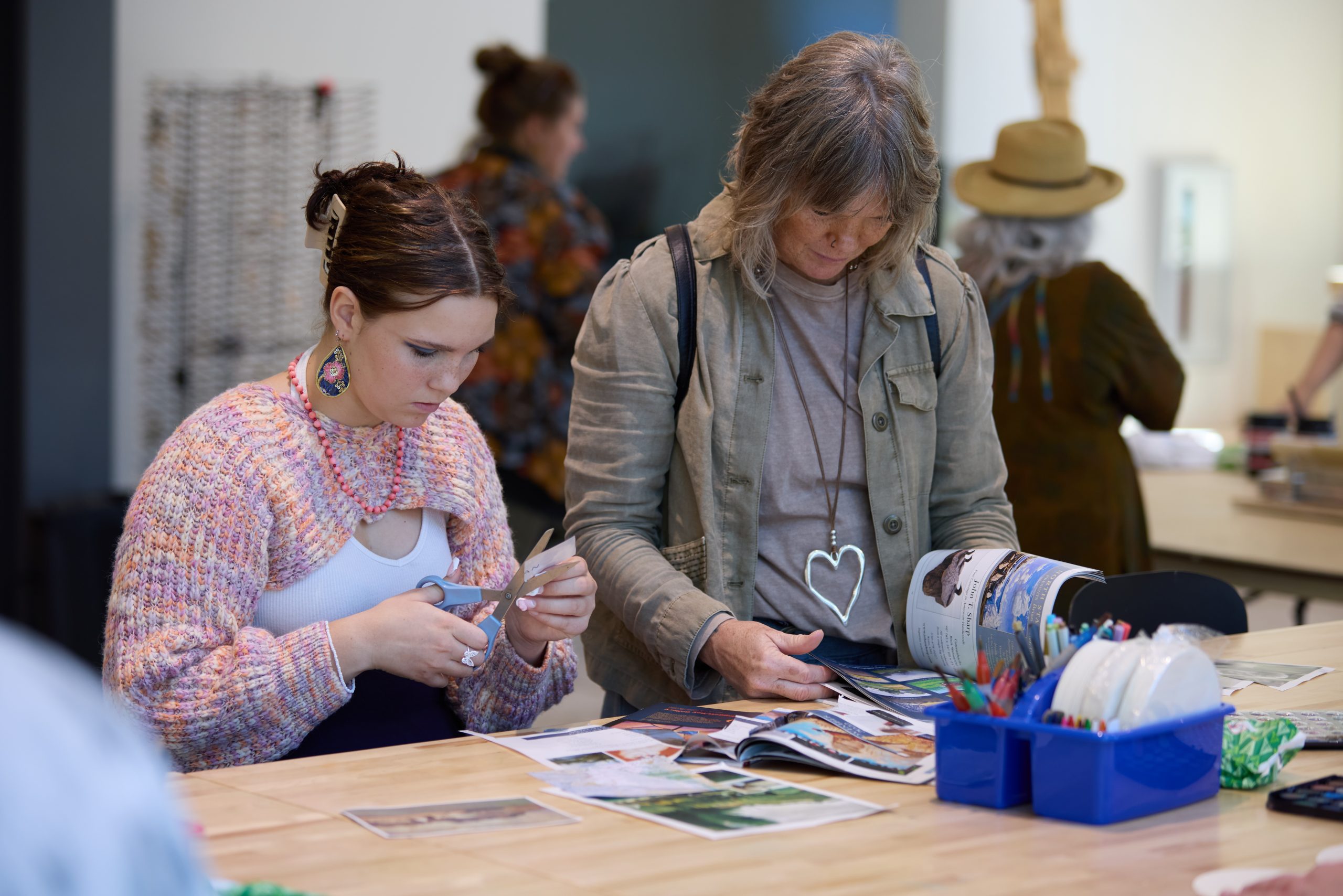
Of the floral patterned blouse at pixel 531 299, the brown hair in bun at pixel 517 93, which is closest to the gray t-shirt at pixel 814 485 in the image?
the floral patterned blouse at pixel 531 299

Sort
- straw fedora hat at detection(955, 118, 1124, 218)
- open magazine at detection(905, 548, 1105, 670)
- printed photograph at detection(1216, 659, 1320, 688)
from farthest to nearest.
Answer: straw fedora hat at detection(955, 118, 1124, 218) < printed photograph at detection(1216, 659, 1320, 688) < open magazine at detection(905, 548, 1105, 670)

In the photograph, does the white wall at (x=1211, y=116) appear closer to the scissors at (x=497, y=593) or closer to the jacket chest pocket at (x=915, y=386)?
the jacket chest pocket at (x=915, y=386)

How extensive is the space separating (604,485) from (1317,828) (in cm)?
93

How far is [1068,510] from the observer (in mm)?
3031

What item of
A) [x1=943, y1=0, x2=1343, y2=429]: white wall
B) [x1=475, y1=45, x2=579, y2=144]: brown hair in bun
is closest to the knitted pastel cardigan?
[x1=475, y1=45, x2=579, y2=144]: brown hair in bun

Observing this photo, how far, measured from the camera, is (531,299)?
4027 mm

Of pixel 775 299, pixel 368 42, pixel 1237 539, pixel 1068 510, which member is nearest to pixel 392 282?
pixel 775 299

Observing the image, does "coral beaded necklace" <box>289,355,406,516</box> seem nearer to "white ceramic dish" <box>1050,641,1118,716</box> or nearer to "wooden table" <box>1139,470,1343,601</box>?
"white ceramic dish" <box>1050,641,1118,716</box>

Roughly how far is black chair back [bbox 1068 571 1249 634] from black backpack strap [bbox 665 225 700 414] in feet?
1.86

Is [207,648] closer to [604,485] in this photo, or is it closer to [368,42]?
[604,485]

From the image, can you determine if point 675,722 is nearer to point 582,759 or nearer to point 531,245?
point 582,759

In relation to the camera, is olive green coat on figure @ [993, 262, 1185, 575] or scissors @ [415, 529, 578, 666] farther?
olive green coat on figure @ [993, 262, 1185, 575]

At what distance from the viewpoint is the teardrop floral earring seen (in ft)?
5.61

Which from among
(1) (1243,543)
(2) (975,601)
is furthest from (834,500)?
(1) (1243,543)
